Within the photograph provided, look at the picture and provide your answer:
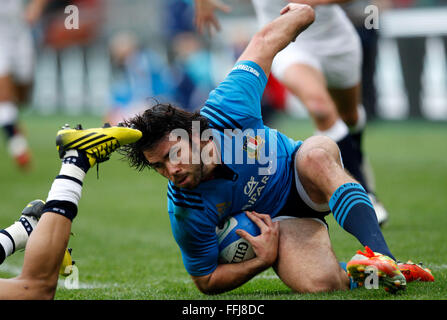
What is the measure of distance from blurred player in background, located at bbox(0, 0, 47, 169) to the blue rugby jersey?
6.48 meters

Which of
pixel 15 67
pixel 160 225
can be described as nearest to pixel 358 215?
pixel 160 225

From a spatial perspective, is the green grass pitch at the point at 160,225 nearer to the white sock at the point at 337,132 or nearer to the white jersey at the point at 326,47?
the white sock at the point at 337,132

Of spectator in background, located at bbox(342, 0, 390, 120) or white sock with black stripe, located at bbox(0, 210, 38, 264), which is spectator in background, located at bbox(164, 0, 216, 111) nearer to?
spectator in background, located at bbox(342, 0, 390, 120)

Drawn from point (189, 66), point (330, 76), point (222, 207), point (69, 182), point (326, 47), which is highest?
point (326, 47)

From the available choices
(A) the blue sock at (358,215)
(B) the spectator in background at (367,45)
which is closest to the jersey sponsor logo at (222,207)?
(A) the blue sock at (358,215)

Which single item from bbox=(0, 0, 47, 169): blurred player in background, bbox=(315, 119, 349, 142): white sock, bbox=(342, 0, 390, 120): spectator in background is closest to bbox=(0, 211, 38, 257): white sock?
bbox=(315, 119, 349, 142): white sock

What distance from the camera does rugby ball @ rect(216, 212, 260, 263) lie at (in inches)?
165

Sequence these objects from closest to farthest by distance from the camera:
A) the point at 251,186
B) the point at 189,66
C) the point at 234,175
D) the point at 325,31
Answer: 1. the point at 234,175
2. the point at 251,186
3. the point at 325,31
4. the point at 189,66

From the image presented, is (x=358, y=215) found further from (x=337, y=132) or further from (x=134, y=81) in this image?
(x=134, y=81)

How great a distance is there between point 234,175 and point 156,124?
0.51 meters

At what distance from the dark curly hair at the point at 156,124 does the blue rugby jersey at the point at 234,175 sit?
0.57 ft

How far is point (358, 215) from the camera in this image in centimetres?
385
